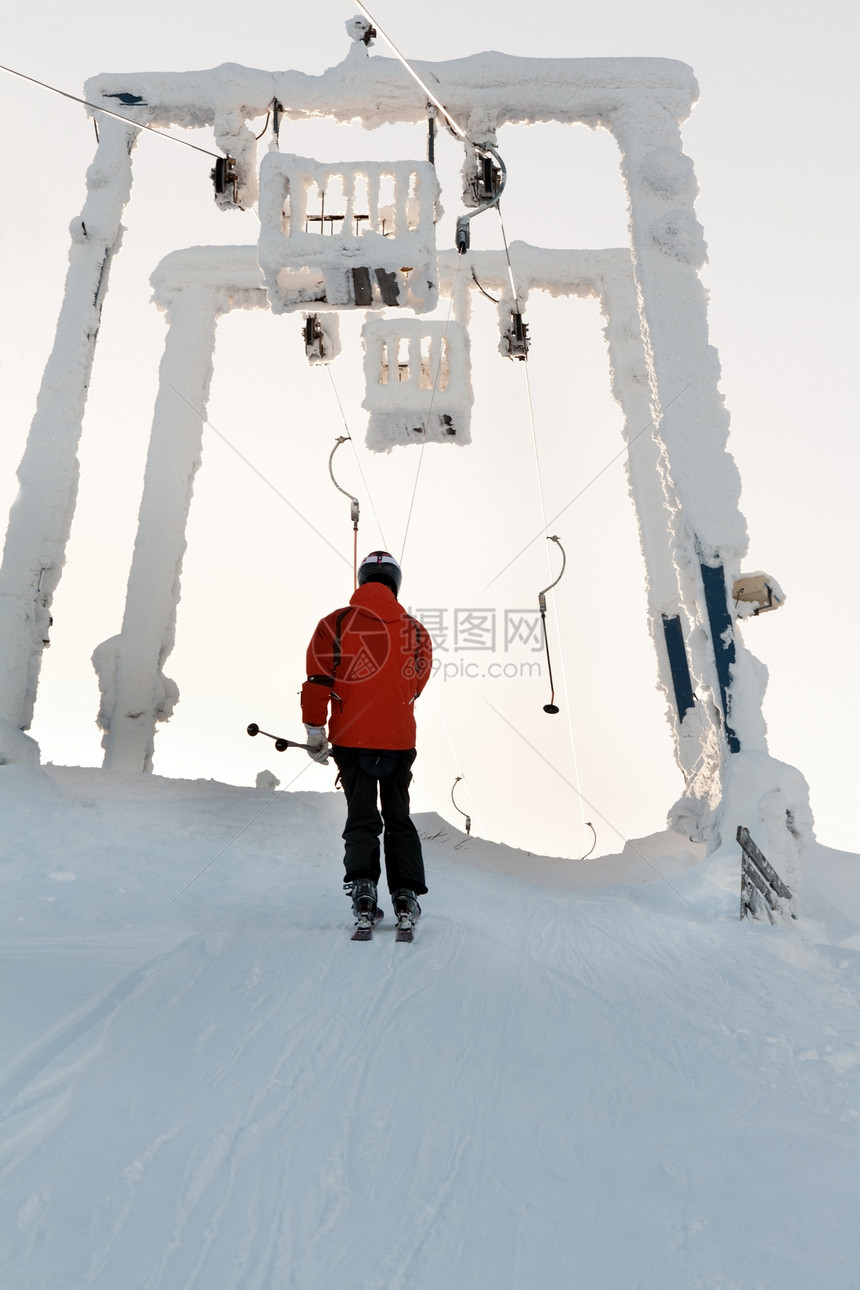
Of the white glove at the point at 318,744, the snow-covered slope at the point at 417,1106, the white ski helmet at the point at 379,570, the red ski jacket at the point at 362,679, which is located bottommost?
the snow-covered slope at the point at 417,1106

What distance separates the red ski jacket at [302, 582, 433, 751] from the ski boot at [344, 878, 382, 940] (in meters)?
0.62

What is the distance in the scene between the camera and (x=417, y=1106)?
6.94 ft

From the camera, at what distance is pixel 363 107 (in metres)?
8.12

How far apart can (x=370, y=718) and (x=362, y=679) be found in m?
0.19

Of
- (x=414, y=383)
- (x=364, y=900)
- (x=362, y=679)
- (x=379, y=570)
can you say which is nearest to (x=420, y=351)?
(x=414, y=383)

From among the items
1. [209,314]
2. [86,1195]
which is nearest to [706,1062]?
[86,1195]

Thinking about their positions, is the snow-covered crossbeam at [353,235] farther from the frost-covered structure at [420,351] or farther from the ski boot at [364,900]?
the ski boot at [364,900]

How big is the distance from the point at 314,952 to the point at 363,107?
7661 mm

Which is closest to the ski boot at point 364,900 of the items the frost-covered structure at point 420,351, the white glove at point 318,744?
the white glove at point 318,744

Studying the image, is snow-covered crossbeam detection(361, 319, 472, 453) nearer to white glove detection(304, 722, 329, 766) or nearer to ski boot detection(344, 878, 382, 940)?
white glove detection(304, 722, 329, 766)

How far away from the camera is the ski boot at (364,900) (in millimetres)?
3854

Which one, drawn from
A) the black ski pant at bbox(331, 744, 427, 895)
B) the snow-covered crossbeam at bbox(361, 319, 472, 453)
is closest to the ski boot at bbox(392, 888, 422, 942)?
the black ski pant at bbox(331, 744, 427, 895)

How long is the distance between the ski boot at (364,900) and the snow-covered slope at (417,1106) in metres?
0.13

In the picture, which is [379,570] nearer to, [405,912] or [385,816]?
[385,816]
